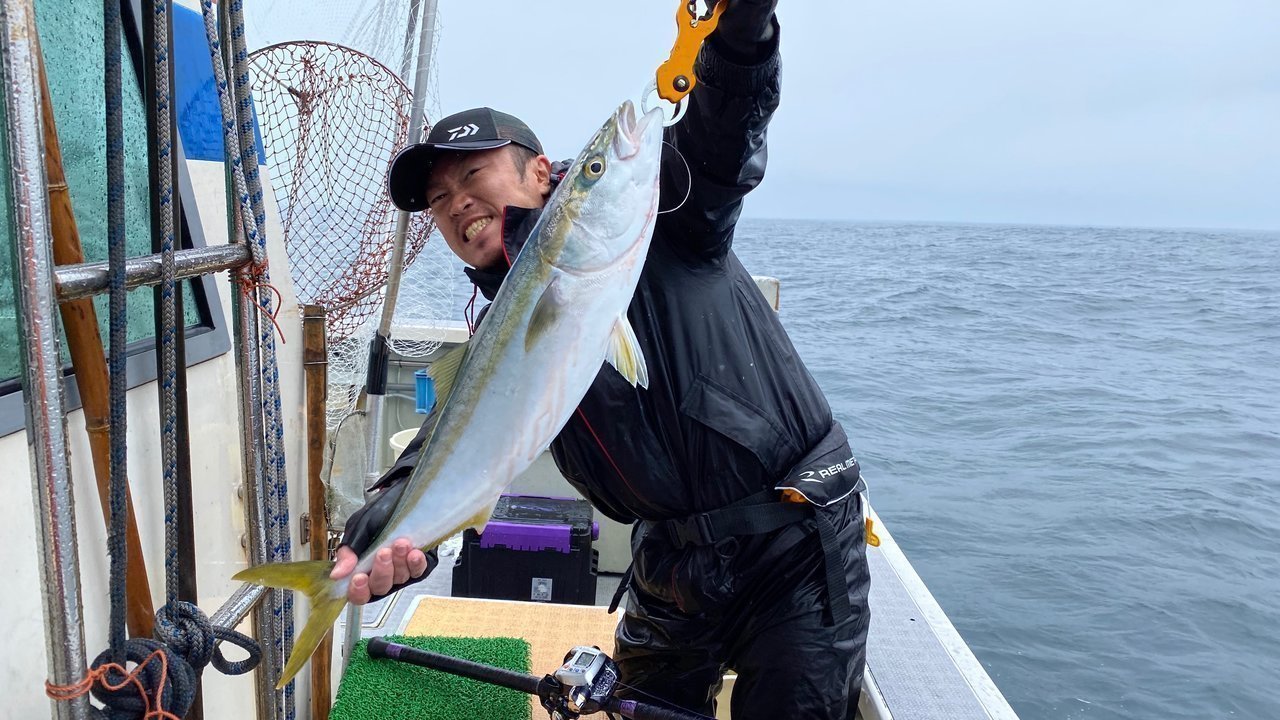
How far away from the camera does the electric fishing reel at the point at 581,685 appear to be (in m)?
2.92

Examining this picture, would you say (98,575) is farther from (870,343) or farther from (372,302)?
(870,343)

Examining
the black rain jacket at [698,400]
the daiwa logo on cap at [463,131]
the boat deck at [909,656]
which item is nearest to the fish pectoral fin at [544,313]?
the black rain jacket at [698,400]

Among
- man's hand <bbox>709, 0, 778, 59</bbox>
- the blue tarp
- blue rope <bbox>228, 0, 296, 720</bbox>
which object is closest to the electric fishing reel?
blue rope <bbox>228, 0, 296, 720</bbox>

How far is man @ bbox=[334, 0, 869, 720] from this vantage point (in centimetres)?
237

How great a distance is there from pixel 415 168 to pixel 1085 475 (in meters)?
12.8

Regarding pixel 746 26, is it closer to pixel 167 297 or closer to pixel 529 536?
pixel 167 297

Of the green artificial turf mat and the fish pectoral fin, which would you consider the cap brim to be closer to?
the fish pectoral fin

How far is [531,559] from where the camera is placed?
5.04 meters

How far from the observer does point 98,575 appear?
1802mm

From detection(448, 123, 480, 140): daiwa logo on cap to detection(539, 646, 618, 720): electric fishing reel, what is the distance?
1894 mm

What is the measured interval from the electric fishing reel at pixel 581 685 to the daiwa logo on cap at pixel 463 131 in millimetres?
1894

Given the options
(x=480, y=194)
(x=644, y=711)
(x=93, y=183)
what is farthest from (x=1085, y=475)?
(x=93, y=183)

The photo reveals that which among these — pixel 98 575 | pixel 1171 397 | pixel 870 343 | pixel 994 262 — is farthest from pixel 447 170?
pixel 994 262

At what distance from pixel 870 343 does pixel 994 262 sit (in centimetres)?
2145
